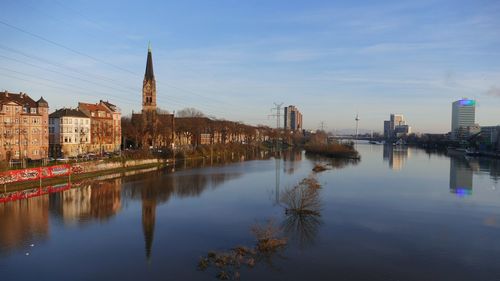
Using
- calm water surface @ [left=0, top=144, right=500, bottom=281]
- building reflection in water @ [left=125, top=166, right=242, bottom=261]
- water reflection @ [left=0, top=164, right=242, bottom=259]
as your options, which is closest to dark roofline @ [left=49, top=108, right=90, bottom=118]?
water reflection @ [left=0, top=164, right=242, bottom=259]

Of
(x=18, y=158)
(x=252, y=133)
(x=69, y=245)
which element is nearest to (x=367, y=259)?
(x=69, y=245)

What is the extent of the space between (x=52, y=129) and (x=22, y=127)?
8469 mm

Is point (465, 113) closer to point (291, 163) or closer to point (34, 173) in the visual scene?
point (291, 163)

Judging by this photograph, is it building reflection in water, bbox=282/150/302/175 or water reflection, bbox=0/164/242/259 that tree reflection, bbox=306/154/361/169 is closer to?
building reflection in water, bbox=282/150/302/175

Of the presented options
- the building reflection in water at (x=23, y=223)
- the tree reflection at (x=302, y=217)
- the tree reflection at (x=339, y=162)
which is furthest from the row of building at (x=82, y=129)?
the tree reflection at (x=302, y=217)

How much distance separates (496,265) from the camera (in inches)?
520

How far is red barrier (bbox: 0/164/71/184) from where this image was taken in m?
24.5

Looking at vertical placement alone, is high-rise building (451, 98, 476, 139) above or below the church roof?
above

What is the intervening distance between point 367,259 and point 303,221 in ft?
17.4

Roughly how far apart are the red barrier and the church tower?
119 ft

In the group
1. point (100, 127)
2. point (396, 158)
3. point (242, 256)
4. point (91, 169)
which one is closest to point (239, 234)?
point (242, 256)

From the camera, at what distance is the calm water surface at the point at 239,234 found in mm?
12320

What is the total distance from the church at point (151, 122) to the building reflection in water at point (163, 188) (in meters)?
14.3

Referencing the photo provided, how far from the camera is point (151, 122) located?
57.7 metres
